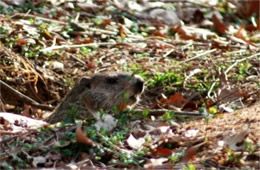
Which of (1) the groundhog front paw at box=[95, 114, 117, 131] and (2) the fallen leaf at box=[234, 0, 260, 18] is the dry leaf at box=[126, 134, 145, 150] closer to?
(1) the groundhog front paw at box=[95, 114, 117, 131]

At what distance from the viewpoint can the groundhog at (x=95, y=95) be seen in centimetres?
758

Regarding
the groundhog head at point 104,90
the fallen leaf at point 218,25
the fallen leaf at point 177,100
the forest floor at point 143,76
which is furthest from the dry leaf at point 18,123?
the fallen leaf at point 218,25

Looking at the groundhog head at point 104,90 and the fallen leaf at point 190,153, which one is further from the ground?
the fallen leaf at point 190,153

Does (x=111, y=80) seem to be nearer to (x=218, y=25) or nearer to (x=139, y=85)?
(x=139, y=85)

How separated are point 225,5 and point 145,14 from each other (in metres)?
1.70

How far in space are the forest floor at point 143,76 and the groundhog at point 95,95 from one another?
0.43m

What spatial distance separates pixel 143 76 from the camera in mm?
8977

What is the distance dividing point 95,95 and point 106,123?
6.18ft

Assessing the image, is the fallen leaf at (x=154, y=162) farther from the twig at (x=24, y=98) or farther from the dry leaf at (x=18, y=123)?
Answer: the twig at (x=24, y=98)

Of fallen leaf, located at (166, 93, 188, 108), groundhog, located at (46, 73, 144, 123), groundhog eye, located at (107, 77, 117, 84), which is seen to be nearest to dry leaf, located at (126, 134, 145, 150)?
groundhog, located at (46, 73, 144, 123)

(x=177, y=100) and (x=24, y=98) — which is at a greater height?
(x=177, y=100)

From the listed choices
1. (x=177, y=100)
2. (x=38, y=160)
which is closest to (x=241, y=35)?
(x=177, y=100)

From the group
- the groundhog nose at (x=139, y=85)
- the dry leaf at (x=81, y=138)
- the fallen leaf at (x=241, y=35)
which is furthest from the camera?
the fallen leaf at (x=241, y=35)

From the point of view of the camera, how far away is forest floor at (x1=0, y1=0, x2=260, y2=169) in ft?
17.7
